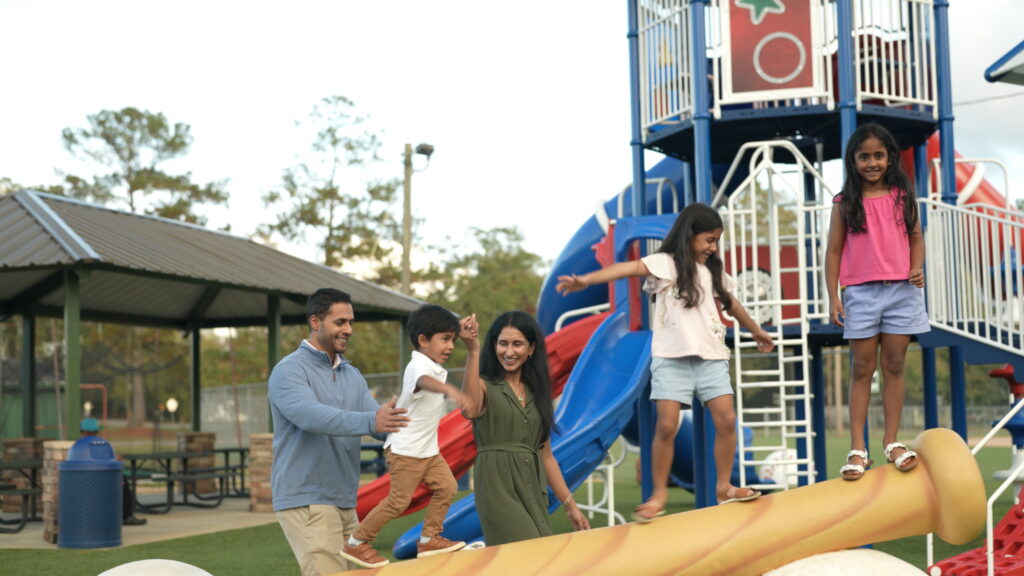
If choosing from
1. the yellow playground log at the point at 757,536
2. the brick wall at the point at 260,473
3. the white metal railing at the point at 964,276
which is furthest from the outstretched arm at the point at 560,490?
the brick wall at the point at 260,473

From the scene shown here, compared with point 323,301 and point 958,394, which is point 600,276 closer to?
point 323,301

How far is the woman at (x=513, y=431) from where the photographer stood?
5121mm

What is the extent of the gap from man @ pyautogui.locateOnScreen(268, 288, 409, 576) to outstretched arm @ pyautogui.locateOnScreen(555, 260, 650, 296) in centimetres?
104

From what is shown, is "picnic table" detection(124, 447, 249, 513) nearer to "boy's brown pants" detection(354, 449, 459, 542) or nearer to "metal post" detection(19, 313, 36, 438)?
"metal post" detection(19, 313, 36, 438)

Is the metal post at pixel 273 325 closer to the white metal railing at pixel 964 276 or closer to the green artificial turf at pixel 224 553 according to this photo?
the green artificial turf at pixel 224 553

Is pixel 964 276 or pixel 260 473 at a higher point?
pixel 964 276

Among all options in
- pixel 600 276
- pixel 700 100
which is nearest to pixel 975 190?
pixel 700 100

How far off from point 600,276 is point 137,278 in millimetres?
13416

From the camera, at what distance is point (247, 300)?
64.8ft

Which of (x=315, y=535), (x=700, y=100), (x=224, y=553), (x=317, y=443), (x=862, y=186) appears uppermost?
(x=700, y=100)

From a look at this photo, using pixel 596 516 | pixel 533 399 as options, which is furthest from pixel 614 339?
pixel 533 399

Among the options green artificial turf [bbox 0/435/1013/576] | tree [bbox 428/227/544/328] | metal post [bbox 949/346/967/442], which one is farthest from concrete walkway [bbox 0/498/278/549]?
tree [bbox 428/227/544/328]

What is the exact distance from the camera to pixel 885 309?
18.6 feet

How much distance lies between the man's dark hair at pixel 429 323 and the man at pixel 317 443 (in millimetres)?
313
